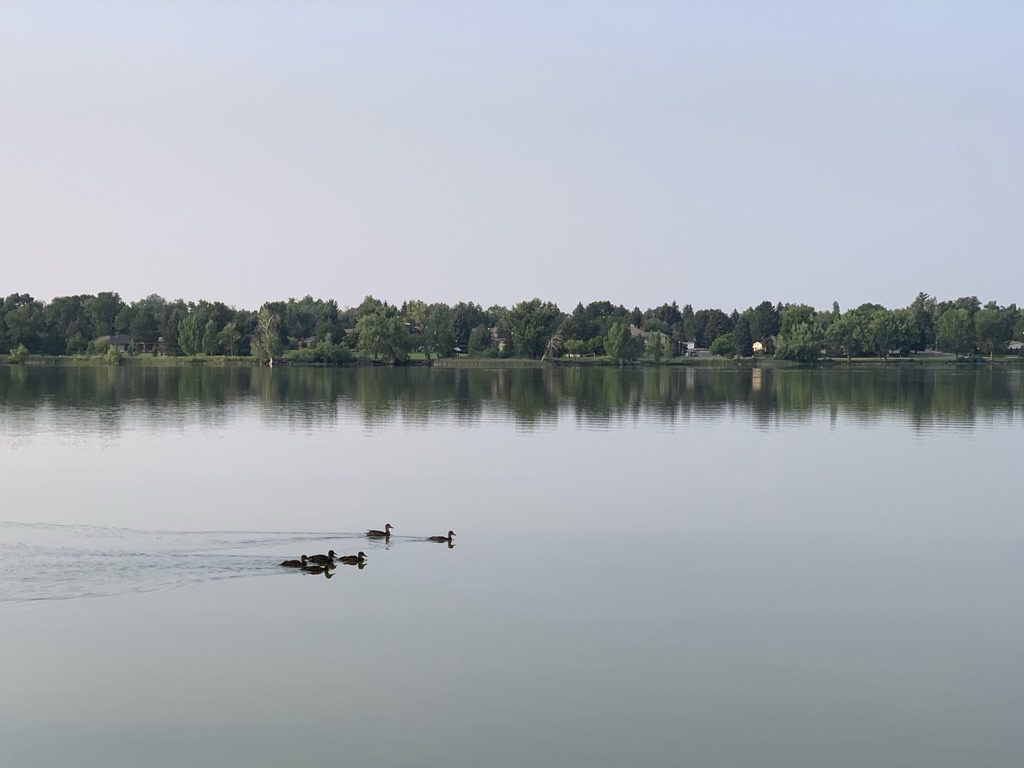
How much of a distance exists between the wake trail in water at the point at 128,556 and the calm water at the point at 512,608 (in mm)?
109

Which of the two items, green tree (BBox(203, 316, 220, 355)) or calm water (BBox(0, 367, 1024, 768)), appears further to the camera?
green tree (BBox(203, 316, 220, 355))

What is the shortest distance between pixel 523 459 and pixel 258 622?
24.5m

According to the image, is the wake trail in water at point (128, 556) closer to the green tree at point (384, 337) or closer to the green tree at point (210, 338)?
the green tree at point (384, 337)

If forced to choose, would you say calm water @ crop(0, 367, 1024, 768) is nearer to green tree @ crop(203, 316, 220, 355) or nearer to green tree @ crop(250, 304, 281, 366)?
green tree @ crop(250, 304, 281, 366)

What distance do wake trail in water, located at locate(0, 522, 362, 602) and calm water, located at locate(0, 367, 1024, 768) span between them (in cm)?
11

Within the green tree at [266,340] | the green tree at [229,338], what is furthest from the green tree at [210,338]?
the green tree at [266,340]

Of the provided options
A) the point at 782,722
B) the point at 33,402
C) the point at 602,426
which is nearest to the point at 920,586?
the point at 782,722

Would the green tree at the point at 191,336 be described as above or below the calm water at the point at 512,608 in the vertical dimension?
above

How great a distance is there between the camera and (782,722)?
15.4m

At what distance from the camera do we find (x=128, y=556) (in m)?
24.5

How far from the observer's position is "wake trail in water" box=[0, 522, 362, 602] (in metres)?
21.9

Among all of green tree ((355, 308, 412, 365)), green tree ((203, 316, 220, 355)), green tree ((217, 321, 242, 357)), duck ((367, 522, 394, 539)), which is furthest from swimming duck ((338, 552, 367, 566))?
green tree ((217, 321, 242, 357))

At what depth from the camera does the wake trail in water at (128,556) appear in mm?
21922

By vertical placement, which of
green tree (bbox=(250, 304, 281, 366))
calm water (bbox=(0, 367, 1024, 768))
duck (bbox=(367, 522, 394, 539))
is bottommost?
calm water (bbox=(0, 367, 1024, 768))
